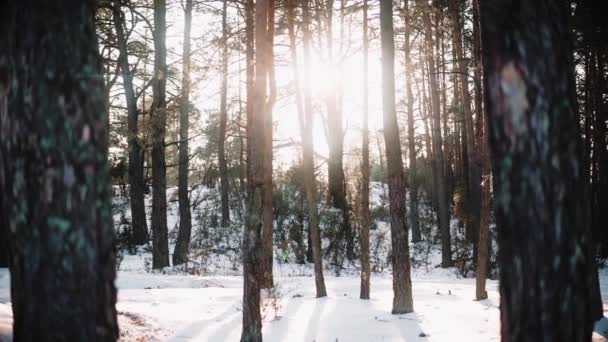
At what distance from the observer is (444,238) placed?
54.3 ft

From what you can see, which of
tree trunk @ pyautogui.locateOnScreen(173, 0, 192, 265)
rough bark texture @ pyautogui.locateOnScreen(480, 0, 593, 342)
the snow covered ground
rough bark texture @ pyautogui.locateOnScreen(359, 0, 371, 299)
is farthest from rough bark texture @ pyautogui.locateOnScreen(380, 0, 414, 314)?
tree trunk @ pyautogui.locateOnScreen(173, 0, 192, 265)

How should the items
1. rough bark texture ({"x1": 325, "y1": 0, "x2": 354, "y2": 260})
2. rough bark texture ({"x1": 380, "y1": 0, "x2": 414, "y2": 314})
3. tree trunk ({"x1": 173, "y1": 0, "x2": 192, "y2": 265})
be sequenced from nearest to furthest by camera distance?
rough bark texture ({"x1": 380, "y1": 0, "x2": 414, "y2": 314})
tree trunk ({"x1": 173, "y1": 0, "x2": 192, "y2": 265})
rough bark texture ({"x1": 325, "y1": 0, "x2": 354, "y2": 260})

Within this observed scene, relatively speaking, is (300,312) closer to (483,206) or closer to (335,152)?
(483,206)

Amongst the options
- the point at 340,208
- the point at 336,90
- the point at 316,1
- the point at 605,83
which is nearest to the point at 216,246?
the point at 340,208

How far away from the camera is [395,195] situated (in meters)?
7.79

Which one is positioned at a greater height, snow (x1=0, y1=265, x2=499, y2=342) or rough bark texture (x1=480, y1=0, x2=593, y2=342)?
rough bark texture (x1=480, y1=0, x2=593, y2=342)

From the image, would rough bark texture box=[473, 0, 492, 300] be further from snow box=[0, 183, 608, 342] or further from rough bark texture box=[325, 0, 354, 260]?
rough bark texture box=[325, 0, 354, 260]

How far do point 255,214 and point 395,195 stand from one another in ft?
10.8

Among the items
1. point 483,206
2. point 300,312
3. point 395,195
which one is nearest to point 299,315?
point 300,312

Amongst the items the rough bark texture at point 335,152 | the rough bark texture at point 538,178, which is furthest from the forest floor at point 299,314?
the rough bark texture at point 335,152

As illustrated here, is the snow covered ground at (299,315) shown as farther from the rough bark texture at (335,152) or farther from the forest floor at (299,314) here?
the rough bark texture at (335,152)

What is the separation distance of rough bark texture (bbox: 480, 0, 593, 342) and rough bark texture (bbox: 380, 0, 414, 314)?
5715mm

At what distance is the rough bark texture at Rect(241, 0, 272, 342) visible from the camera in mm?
5344

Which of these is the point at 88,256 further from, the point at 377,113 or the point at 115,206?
the point at 115,206
